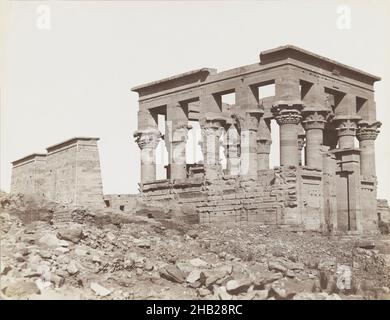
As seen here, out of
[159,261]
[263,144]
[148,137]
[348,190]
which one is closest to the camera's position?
[159,261]

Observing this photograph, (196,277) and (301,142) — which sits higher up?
(301,142)

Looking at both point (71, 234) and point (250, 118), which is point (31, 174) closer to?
point (250, 118)

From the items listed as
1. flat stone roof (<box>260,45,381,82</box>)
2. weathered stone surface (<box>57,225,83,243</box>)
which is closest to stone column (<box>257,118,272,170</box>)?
flat stone roof (<box>260,45,381,82</box>)

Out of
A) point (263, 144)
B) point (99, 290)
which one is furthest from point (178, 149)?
point (99, 290)

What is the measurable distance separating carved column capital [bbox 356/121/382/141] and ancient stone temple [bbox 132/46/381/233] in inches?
1.7

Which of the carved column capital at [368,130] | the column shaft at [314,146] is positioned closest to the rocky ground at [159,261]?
the column shaft at [314,146]

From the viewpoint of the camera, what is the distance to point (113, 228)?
63.8 feet

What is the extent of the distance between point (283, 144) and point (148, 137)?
7.95 metres

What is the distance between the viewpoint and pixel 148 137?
30.5 metres

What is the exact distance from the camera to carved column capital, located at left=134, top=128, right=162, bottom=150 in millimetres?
30453

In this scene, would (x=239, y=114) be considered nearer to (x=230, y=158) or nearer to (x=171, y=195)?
(x=171, y=195)

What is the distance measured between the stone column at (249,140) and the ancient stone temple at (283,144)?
4cm

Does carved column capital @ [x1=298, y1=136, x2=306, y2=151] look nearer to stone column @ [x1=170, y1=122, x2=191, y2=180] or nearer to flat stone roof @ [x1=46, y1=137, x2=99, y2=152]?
stone column @ [x1=170, y1=122, x2=191, y2=180]

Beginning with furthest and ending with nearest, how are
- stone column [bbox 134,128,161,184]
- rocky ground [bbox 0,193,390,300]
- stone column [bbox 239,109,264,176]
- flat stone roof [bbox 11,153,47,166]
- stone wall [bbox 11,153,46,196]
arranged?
stone column [bbox 134,128,161,184] → flat stone roof [bbox 11,153,47,166] → stone wall [bbox 11,153,46,196] → stone column [bbox 239,109,264,176] → rocky ground [bbox 0,193,390,300]
